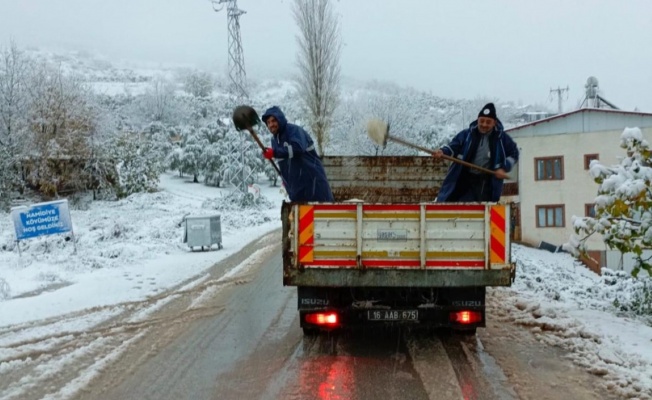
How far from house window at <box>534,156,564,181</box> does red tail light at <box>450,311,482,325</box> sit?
83.9 ft

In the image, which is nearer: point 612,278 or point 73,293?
point 73,293

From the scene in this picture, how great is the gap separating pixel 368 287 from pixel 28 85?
32367mm

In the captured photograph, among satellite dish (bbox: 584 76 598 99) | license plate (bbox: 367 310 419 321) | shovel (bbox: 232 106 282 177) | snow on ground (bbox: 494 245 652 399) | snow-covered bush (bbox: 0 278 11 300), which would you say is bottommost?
snow on ground (bbox: 494 245 652 399)

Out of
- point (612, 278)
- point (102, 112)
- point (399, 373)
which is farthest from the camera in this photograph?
point (102, 112)

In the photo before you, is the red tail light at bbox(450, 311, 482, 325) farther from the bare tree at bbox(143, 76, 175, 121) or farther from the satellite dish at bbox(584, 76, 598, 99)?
the bare tree at bbox(143, 76, 175, 121)

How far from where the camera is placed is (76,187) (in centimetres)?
3300

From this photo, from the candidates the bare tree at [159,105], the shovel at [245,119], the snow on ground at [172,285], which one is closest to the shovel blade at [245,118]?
the shovel at [245,119]

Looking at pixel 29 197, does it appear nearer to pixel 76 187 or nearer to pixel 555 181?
pixel 76 187

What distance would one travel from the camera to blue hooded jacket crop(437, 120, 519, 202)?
6.57 meters

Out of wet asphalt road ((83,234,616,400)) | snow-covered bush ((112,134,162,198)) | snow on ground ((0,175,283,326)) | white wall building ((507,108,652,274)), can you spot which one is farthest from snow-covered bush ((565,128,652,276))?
snow-covered bush ((112,134,162,198))

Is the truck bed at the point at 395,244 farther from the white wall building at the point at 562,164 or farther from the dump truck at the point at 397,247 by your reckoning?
the white wall building at the point at 562,164

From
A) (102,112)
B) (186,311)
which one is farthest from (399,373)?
(102,112)

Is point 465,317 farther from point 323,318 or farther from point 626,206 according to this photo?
point 626,206

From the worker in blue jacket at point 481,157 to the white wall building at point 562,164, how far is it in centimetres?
2270
